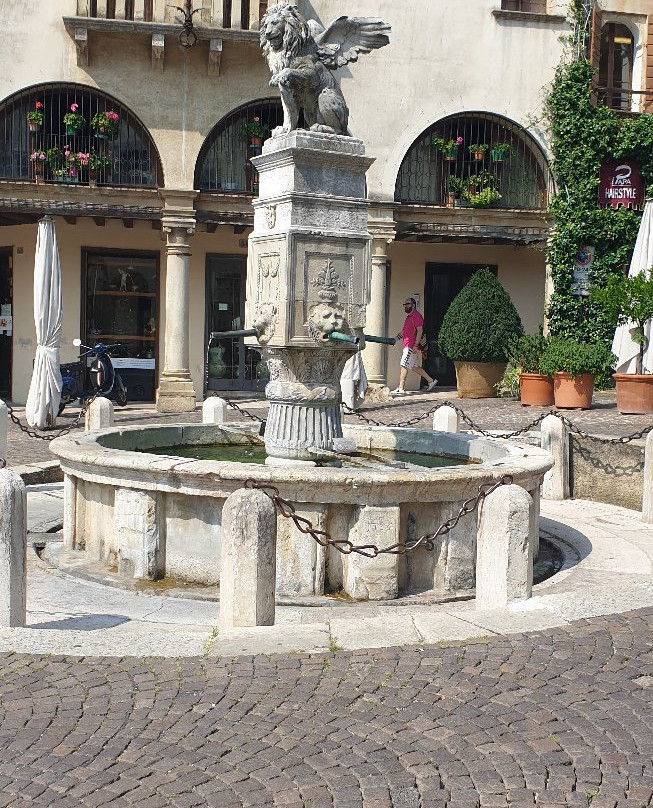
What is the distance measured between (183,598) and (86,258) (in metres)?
13.4

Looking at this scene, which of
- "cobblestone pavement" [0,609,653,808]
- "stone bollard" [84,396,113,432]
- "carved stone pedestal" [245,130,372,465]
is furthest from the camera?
"stone bollard" [84,396,113,432]

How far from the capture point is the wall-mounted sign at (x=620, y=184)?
19.1m

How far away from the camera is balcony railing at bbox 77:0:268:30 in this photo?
16516 millimetres

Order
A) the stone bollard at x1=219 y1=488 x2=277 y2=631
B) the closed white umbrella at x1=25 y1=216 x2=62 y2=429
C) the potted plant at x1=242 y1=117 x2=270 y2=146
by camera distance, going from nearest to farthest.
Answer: the stone bollard at x1=219 y1=488 x2=277 y2=631 → the closed white umbrella at x1=25 y1=216 x2=62 y2=429 → the potted plant at x1=242 y1=117 x2=270 y2=146

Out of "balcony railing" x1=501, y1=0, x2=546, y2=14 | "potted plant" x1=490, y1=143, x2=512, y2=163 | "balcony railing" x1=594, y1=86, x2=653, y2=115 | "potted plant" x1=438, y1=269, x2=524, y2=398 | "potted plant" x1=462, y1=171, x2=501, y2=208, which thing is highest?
"balcony railing" x1=501, y1=0, x2=546, y2=14

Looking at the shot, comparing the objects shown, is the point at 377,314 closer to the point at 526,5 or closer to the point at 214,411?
the point at 526,5

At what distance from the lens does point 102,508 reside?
7.04 meters

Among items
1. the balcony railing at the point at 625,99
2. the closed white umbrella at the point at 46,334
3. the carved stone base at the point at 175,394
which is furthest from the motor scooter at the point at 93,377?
the balcony railing at the point at 625,99

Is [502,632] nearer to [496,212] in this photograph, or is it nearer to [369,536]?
[369,536]

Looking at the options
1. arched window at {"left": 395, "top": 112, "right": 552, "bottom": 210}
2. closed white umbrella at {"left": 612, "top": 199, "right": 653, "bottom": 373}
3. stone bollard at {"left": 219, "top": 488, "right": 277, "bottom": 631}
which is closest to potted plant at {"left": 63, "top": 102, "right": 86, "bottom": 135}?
arched window at {"left": 395, "top": 112, "right": 552, "bottom": 210}

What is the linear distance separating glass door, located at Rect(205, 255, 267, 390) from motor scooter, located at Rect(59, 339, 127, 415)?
2578mm

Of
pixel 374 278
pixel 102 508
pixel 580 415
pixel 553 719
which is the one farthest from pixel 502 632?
pixel 374 278

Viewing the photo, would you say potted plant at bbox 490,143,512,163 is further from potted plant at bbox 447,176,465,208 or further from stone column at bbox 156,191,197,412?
stone column at bbox 156,191,197,412

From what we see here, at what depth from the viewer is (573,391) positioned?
16031mm
